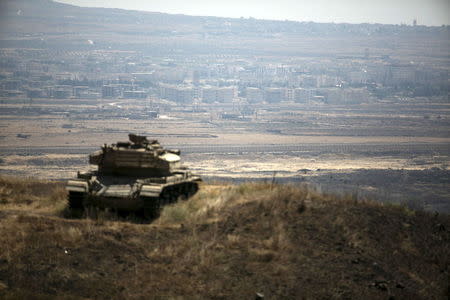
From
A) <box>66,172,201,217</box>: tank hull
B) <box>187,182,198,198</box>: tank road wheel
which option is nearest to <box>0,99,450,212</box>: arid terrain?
<box>187,182,198,198</box>: tank road wheel

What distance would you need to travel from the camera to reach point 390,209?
1995 centimetres

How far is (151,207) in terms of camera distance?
19422 mm

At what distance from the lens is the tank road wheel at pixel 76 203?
19812 millimetres

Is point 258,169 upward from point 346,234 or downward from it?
downward

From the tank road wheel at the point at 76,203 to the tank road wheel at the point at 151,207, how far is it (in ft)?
5.06

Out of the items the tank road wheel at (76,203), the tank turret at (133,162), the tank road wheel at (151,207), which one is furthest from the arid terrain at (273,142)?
the tank road wheel at (151,207)

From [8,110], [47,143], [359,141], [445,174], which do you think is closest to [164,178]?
[445,174]

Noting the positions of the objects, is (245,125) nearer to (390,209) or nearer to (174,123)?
(174,123)

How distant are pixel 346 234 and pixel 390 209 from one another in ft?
8.19

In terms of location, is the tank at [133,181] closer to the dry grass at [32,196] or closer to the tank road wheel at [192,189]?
the tank road wheel at [192,189]

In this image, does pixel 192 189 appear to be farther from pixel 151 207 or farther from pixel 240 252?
pixel 240 252

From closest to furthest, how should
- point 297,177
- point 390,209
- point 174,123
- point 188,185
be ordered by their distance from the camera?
1. point 390,209
2. point 188,185
3. point 297,177
4. point 174,123

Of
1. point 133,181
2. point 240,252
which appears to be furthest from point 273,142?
point 240,252

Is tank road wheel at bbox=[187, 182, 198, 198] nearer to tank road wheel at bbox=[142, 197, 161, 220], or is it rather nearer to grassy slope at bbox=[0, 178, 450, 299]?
grassy slope at bbox=[0, 178, 450, 299]
